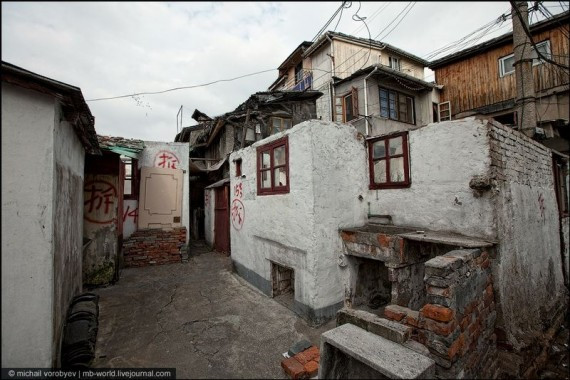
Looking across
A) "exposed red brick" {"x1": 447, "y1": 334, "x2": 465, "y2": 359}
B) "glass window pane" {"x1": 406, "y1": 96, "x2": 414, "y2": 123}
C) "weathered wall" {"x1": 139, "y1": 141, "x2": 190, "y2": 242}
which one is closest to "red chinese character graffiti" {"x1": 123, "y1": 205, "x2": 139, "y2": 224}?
"weathered wall" {"x1": 139, "y1": 141, "x2": 190, "y2": 242}

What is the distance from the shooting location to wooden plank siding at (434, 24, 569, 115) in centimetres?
977

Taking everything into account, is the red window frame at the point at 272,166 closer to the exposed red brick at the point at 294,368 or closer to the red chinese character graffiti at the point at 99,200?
the exposed red brick at the point at 294,368

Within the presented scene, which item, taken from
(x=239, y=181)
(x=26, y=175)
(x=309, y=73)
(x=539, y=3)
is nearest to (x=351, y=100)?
(x=309, y=73)

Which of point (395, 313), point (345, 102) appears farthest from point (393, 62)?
point (395, 313)

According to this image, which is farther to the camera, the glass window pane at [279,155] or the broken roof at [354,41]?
the broken roof at [354,41]

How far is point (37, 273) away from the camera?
2.72 m

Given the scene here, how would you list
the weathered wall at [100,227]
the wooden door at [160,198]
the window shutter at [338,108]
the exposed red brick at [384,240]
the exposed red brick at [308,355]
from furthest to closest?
the window shutter at [338,108]
the wooden door at [160,198]
the weathered wall at [100,227]
the exposed red brick at [384,240]
the exposed red brick at [308,355]

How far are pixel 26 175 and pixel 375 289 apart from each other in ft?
19.9

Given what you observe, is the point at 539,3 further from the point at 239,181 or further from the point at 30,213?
the point at 30,213

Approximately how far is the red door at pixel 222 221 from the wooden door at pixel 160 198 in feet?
5.10

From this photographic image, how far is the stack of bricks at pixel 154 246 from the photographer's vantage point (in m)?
8.57

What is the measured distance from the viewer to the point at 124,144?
28.0 feet

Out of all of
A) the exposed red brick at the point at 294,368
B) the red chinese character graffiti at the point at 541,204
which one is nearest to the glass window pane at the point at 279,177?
the exposed red brick at the point at 294,368

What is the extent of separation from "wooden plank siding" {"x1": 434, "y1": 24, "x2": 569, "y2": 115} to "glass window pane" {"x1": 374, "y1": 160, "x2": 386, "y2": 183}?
970 cm
